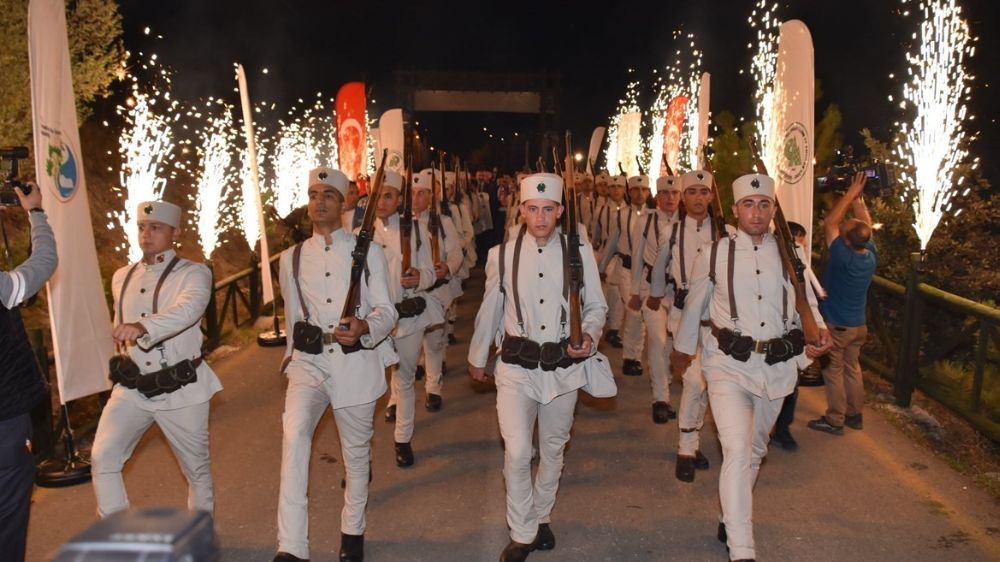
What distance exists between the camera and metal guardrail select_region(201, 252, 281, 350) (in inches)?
442

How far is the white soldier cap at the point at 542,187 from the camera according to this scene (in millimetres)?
5277

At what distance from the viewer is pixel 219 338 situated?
11.6 m

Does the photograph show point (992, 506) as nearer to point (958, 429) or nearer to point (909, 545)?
point (909, 545)

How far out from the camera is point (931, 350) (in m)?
Result: 8.94

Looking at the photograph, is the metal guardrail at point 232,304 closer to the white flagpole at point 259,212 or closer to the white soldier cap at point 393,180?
the white flagpole at point 259,212

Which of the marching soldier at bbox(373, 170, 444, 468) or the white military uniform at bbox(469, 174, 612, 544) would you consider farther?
the marching soldier at bbox(373, 170, 444, 468)

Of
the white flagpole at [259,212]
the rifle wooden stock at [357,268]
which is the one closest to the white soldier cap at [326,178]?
the rifle wooden stock at [357,268]

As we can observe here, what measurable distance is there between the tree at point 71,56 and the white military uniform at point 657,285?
284 inches

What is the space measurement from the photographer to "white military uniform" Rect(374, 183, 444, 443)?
297cm

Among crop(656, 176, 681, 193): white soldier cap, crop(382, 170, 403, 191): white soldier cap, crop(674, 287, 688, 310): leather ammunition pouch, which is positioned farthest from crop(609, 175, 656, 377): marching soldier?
crop(382, 170, 403, 191): white soldier cap

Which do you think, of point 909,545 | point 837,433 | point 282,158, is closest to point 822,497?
point 909,545

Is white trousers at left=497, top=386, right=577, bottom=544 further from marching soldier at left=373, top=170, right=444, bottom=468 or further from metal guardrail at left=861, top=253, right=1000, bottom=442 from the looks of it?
metal guardrail at left=861, top=253, right=1000, bottom=442

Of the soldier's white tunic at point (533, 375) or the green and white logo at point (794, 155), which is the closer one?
the soldier's white tunic at point (533, 375)

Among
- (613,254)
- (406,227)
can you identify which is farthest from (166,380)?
(613,254)
